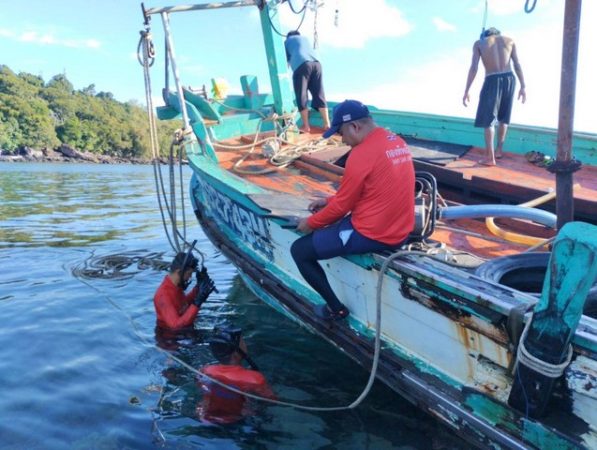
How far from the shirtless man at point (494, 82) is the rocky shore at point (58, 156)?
61674mm

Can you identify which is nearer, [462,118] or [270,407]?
[270,407]

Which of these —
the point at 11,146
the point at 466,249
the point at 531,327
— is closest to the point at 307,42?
the point at 466,249

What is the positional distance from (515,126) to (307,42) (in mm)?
3375

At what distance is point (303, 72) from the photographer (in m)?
7.54

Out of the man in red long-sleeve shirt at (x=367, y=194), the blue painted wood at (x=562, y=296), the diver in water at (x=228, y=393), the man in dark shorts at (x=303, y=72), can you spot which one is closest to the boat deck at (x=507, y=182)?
the man in red long-sleeve shirt at (x=367, y=194)

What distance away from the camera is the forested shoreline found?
6575cm

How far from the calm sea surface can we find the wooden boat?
0.49m

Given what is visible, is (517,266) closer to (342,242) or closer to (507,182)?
(342,242)

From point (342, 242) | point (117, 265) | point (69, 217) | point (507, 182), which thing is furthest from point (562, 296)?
point (69, 217)

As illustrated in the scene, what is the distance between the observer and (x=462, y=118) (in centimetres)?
741

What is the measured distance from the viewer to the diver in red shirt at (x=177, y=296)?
4738mm

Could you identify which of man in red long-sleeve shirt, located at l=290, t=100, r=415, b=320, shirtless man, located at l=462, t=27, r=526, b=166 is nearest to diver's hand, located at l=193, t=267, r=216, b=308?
man in red long-sleeve shirt, located at l=290, t=100, r=415, b=320

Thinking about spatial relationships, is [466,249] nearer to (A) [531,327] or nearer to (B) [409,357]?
(B) [409,357]

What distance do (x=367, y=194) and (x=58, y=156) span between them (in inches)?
2825
